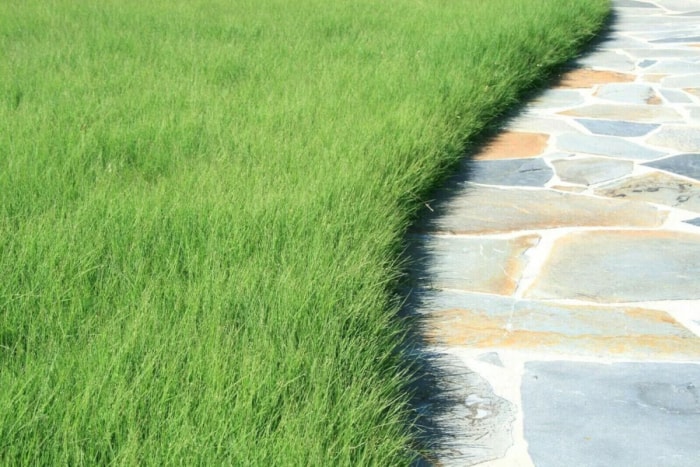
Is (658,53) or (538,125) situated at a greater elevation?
(538,125)

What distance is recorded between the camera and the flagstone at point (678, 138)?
5727 millimetres

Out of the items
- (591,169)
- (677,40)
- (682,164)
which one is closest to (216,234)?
(591,169)

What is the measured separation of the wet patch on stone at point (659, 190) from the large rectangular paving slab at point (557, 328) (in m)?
1.43

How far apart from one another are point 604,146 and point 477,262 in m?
2.27

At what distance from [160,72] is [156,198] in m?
2.55

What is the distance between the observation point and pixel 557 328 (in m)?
3.19

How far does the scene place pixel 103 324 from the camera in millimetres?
2416

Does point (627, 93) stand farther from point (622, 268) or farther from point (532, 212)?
point (622, 268)

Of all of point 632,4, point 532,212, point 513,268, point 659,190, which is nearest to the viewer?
point 513,268

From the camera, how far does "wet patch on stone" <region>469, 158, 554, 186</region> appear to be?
4.88 metres

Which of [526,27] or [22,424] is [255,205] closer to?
[22,424]

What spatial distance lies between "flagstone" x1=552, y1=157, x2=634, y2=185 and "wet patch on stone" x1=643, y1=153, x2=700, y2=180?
164 mm

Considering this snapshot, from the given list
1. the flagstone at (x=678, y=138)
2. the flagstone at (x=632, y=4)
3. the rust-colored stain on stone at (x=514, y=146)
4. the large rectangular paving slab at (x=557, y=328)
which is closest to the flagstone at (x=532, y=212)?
the rust-colored stain on stone at (x=514, y=146)

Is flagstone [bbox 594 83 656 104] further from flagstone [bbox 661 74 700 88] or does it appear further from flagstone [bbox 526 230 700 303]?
flagstone [bbox 526 230 700 303]
